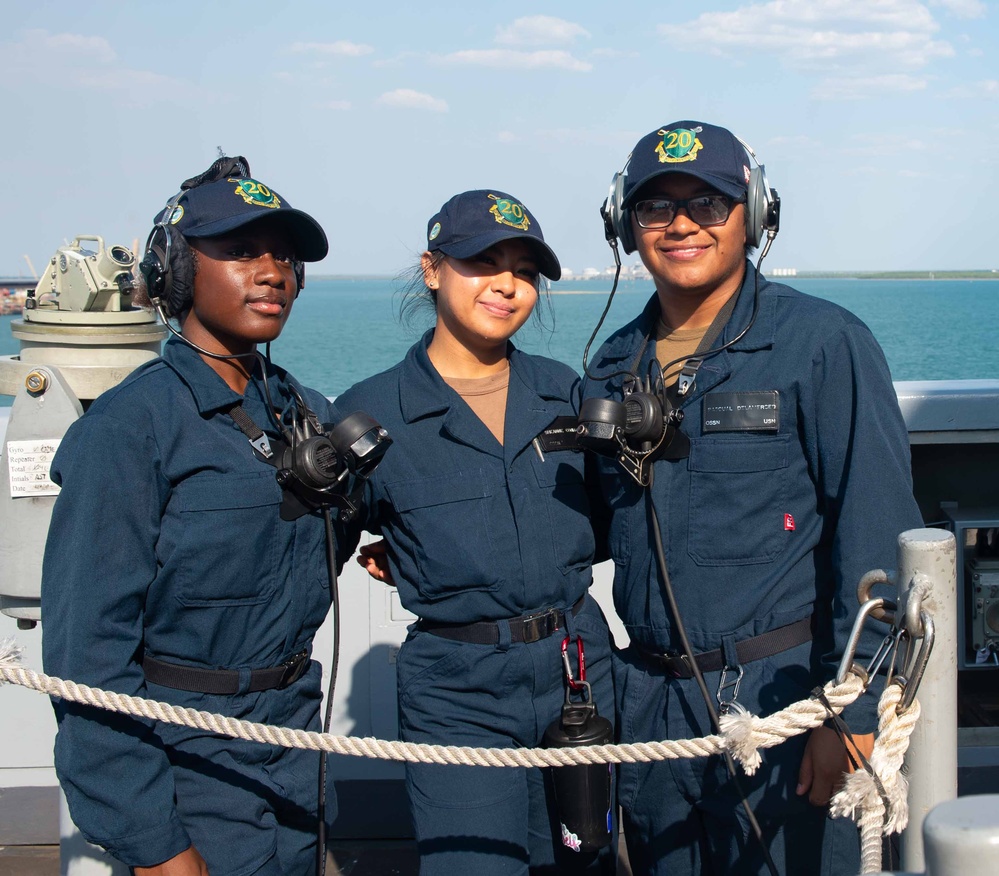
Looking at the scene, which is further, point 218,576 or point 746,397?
point 746,397

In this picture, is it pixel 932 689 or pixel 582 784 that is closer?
pixel 932 689

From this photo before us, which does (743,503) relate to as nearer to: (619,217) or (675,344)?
(675,344)

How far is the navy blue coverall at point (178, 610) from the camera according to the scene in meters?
2.05

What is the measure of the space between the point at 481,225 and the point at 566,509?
31.5 inches

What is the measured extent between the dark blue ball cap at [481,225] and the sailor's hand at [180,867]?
1.59 metres

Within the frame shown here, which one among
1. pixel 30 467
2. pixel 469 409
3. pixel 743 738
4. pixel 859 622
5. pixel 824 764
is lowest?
pixel 824 764

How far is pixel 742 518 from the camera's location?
7.73ft

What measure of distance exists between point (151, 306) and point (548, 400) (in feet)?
3.57

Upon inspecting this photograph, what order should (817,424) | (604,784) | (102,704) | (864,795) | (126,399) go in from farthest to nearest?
(604,784) < (817,424) < (126,399) < (102,704) < (864,795)

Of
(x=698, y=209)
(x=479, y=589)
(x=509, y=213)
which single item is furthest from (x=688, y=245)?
(x=479, y=589)

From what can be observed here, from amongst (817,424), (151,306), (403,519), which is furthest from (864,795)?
(151,306)

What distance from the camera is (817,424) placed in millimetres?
2307

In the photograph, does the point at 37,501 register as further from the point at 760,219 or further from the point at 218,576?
the point at 760,219

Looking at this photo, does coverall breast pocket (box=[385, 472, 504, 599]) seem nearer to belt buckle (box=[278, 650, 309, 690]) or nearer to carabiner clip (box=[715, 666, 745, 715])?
belt buckle (box=[278, 650, 309, 690])
